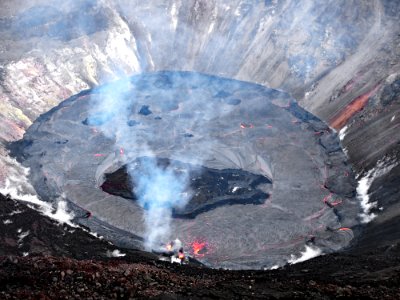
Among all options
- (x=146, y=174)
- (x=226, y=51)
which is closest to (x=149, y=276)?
(x=146, y=174)

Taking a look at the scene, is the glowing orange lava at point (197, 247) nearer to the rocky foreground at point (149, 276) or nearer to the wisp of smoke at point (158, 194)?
the wisp of smoke at point (158, 194)

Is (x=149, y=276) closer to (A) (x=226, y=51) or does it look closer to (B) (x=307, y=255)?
(B) (x=307, y=255)

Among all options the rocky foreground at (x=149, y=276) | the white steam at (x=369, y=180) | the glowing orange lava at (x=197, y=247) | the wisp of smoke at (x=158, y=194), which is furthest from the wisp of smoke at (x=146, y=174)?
the white steam at (x=369, y=180)

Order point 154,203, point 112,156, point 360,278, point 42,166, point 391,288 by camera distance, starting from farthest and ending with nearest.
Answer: point 112,156 < point 42,166 < point 154,203 < point 360,278 < point 391,288

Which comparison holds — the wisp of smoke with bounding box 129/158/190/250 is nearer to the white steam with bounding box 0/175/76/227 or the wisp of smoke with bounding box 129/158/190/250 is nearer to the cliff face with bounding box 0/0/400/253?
the white steam with bounding box 0/175/76/227

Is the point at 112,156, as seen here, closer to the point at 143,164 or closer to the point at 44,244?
the point at 143,164

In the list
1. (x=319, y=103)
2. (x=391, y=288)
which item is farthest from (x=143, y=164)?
(x=391, y=288)
